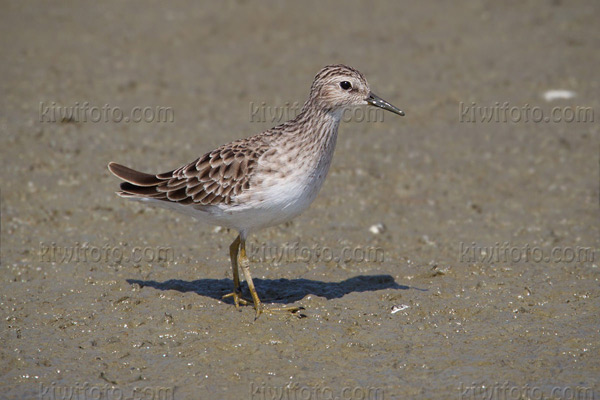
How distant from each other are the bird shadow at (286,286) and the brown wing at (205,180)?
1151 mm

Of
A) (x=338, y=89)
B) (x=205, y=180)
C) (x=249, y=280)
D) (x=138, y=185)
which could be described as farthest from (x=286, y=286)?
(x=338, y=89)

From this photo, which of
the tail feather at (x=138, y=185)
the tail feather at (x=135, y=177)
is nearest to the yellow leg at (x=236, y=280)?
the tail feather at (x=138, y=185)

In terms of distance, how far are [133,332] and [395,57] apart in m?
10.1

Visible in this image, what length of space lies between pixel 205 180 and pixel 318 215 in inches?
121

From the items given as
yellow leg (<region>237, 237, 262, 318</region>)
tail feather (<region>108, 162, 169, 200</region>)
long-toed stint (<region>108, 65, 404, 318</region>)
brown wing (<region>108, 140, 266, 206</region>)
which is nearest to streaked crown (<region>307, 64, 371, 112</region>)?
long-toed stint (<region>108, 65, 404, 318</region>)

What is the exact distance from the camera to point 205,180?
905 centimetres

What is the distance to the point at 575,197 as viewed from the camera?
12.1 meters

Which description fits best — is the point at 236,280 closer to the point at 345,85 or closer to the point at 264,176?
the point at 264,176

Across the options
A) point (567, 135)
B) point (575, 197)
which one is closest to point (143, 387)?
point (575, 197)

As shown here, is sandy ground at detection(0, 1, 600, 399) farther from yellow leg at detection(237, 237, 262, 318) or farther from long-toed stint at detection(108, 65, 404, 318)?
long-toed stint at detection(108, 65, 404, 318)

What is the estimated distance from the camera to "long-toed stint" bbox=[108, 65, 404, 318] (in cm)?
863

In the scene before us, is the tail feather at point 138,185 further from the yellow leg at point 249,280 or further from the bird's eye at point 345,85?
the bird's eye at point 345,85

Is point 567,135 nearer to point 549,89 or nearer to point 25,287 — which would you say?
point 549,89

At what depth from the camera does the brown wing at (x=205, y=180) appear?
8797mm
